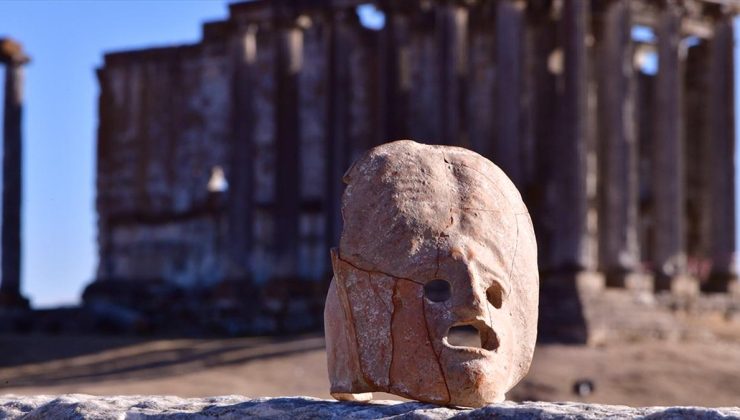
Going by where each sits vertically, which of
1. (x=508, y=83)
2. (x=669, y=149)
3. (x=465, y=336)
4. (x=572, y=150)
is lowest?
(x=465, y=336)

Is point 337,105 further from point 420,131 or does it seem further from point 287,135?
point 420,131

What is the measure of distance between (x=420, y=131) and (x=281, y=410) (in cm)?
2200

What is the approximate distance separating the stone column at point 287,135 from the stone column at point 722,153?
9.06 m

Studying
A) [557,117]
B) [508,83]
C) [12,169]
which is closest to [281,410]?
[557,117]

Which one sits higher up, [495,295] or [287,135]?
[287,135]

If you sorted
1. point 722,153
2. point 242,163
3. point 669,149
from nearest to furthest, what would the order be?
point 669,149 < point 722,153 < point 242,163

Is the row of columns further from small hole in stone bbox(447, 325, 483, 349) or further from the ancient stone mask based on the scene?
the ancient stone mask

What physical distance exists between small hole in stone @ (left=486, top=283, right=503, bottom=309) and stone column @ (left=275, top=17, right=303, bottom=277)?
828 inches

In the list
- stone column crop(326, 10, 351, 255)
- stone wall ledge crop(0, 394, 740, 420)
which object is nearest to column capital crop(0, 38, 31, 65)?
stone column crop(326, 10, 351, 255)

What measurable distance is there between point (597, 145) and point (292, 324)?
834 centimetres

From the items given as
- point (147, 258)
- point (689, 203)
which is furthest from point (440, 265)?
point (147, 258)

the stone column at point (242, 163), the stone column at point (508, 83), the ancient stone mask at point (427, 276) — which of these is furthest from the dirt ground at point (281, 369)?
the ancient stone mask at point (427, 276)

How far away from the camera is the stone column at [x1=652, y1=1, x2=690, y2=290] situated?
24516 mm

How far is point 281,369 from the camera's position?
17.7 m
